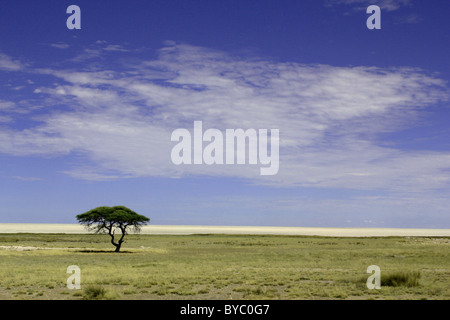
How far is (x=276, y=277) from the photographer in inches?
1156

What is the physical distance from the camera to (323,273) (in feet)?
107
